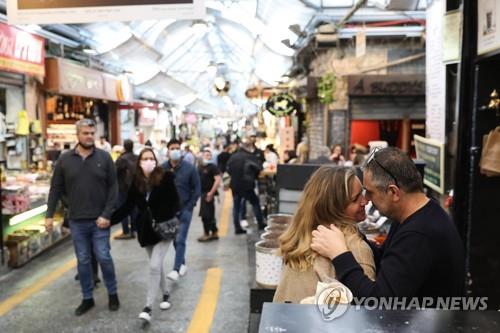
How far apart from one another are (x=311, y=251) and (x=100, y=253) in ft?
12.3

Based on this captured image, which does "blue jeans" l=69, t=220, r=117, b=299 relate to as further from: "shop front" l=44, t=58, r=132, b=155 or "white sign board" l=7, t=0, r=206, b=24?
"shop front" l=44, t=58, r=132, b=155

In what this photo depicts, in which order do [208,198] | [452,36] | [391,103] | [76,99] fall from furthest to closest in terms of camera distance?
[76,99], [391,103], [208,198], [452,36]

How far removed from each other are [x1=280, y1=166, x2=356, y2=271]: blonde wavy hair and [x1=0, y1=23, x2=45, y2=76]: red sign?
758 cm

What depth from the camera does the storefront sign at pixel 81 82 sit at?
1034cm

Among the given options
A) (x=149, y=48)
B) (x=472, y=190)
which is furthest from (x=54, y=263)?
(x=149, y=48)

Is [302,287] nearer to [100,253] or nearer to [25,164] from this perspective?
[100,253]

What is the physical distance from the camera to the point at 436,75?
5.31m

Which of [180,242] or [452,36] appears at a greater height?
[452,36]

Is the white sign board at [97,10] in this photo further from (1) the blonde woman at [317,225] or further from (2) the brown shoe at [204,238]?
(2) the brown shoe at [204,238]

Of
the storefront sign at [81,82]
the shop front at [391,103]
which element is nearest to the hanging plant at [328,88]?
the shop front at [391,103]

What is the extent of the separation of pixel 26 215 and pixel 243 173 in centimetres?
405

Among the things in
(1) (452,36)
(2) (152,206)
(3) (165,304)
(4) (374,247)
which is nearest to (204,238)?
(3) (165,304)

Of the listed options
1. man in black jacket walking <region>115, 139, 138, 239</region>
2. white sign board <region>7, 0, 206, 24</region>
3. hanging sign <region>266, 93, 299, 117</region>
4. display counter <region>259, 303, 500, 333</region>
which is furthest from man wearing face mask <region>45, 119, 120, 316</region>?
hanging sign <region>266, 93, 299, 117</region>

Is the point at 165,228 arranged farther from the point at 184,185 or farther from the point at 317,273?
the point at 317,273
